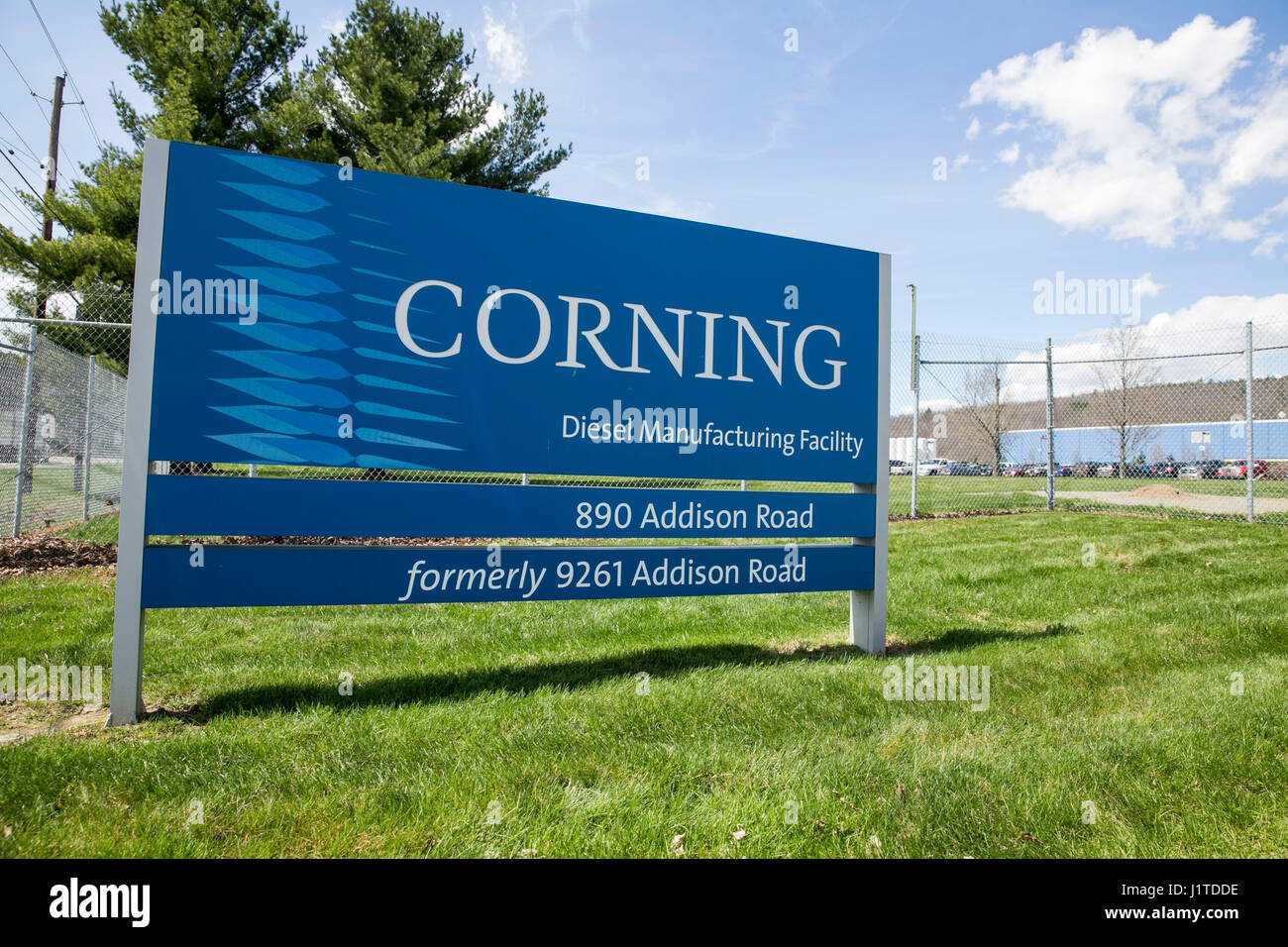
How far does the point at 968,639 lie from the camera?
5.12 m

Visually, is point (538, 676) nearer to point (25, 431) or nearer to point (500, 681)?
point (500, 681)

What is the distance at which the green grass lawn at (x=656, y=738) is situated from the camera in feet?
7.79

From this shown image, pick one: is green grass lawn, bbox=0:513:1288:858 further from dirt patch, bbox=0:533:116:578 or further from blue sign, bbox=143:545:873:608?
dirt patch, bbox=0:533:116:578

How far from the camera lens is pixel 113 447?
10.5m

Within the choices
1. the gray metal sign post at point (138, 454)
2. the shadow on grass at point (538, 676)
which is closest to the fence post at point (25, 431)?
the gray metal sign post at point (138, 454)

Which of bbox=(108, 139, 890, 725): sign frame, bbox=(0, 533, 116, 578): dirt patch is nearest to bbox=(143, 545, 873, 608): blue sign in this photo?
bbox=(108, 139, 890, 725): sign frame

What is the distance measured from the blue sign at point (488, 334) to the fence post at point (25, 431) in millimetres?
5842

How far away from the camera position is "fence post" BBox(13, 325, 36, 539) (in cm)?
752

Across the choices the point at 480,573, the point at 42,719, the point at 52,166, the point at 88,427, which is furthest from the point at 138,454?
the point at 52,166

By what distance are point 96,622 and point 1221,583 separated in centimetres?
940

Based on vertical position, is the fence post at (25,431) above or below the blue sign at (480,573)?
above

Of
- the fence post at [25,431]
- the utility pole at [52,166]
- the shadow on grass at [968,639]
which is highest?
the utility pole at [52,166]

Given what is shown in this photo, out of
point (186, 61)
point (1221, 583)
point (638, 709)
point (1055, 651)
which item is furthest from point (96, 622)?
Answer: point (186, 61)

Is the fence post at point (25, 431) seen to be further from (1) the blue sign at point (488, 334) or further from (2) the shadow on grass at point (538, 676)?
(2) the shadow on grass at point (538, 676)
